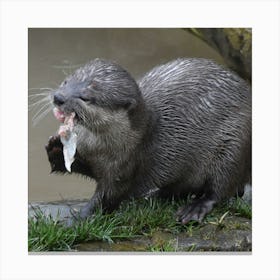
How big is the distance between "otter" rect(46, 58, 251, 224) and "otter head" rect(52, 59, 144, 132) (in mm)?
14

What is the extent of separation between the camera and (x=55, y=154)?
361 cm

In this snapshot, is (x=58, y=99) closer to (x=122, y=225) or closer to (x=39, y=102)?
(x=39, y=102)

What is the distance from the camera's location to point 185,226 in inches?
141

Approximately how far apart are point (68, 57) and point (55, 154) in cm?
50

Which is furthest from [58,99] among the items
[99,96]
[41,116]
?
[41,116]

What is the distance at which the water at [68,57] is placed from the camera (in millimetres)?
3559

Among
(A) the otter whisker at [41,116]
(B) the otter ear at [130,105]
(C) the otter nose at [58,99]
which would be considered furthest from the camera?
(A) the otter whisker at [41,116]

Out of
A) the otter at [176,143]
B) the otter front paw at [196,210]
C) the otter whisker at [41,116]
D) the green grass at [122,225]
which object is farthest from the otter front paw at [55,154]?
the otter front paw at [196,210]

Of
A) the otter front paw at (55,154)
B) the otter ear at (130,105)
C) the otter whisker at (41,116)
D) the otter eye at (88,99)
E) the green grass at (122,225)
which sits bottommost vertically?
the green grass at (122,225)

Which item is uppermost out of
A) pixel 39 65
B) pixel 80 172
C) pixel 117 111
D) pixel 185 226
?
pixel 39 65

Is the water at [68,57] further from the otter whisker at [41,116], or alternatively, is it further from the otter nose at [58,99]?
the otter nose at [58,99]

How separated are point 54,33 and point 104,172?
0.75 meters
